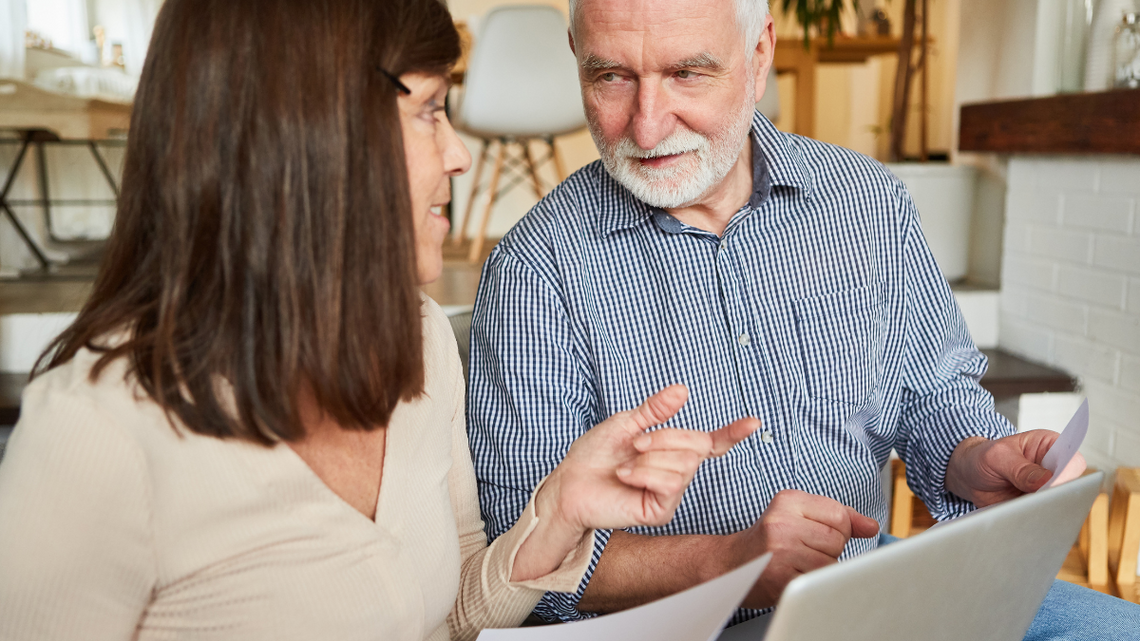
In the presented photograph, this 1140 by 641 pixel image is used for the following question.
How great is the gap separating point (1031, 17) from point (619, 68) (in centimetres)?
163

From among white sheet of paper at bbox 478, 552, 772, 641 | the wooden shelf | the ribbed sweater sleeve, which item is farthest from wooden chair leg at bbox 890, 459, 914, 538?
the ribbed sweater sleeve

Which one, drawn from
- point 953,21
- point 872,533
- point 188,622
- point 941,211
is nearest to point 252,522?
point 188,622

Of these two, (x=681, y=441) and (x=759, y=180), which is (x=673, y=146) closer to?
(x=759, y=180)

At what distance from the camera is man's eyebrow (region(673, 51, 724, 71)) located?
112 centimetres

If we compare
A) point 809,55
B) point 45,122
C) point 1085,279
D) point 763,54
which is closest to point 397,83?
point 763,54

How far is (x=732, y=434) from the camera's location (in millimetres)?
735

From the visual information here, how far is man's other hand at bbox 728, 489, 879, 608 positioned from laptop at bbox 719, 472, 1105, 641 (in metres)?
0.19

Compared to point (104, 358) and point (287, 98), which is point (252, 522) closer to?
point (104, 358)

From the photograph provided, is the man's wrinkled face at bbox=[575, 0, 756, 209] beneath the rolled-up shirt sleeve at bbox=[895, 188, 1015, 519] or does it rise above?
above

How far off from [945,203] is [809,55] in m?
2.00

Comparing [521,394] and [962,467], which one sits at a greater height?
[521,394]

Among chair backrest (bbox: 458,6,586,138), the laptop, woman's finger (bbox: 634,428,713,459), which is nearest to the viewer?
the laptop

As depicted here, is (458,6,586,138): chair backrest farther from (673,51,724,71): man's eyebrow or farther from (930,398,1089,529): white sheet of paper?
(930,398,1089,529): white sheet of paper

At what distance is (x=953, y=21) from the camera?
16.2ft
